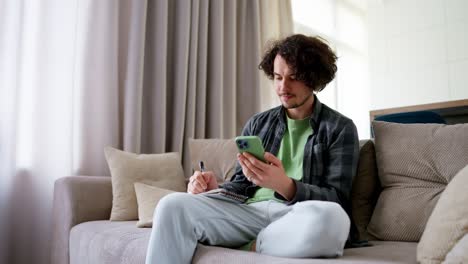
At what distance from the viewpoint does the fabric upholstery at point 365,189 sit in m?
1.68

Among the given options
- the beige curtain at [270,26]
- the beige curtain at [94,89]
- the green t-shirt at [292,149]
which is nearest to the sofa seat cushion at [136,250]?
the green t-shirt at [292,149]

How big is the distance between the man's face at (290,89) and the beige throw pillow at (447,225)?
2.19 feet

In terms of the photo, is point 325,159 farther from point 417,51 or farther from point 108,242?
point 417,51

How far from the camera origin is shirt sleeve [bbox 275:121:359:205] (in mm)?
1401

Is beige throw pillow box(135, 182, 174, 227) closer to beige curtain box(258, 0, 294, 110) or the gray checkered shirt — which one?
the gray checkered shirt

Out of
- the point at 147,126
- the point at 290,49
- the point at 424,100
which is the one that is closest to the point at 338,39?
the point at 424,100

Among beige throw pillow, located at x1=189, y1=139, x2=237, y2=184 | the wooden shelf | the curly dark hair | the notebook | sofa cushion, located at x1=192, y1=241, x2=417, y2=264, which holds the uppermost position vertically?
the curly dark hair

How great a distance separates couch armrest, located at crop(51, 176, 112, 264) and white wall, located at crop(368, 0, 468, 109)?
369cm

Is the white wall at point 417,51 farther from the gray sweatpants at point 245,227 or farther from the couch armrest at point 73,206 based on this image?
the gray sweatpants at point 245,227

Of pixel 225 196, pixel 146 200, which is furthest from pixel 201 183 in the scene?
pixel 146 200

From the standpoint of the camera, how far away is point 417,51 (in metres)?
4.84

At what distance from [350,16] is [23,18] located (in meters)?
3.77

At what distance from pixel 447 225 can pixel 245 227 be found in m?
0.58

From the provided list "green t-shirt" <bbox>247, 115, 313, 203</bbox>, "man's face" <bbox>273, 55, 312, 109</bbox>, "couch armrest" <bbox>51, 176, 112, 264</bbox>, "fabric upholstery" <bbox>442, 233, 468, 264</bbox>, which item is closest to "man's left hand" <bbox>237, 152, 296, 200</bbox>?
"green t-shirt" <bbox>247, 115, 313, 203</bbox>
